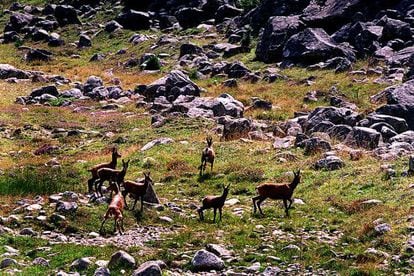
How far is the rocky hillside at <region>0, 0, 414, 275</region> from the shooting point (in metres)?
16.5

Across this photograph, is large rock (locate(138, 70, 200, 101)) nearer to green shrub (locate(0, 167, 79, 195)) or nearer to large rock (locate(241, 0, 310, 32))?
green shrub (locate(0, 167, 79, 195))

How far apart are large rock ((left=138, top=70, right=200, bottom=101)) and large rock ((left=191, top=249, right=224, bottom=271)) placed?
3024cm

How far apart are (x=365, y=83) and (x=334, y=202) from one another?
24872 mm

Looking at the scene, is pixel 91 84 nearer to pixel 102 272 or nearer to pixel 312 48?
pixel 312 48

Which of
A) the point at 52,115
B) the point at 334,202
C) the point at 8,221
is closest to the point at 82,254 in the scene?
the point at 8,221

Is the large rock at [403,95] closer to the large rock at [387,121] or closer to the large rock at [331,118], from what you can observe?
the large rock at [387,121]

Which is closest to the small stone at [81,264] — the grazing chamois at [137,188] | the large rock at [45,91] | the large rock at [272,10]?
the grazing chamois at [137,188]

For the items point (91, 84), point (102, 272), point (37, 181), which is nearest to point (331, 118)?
point (37, 181)

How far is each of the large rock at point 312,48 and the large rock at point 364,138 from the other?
78.5ft

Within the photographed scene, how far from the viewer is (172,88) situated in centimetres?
4688

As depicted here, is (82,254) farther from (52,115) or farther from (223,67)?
(223,67)

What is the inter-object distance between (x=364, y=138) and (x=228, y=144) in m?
6.63

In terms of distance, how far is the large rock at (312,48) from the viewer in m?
52.8

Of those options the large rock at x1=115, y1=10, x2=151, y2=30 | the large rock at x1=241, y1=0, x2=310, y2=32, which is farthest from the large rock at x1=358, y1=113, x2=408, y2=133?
the large rock at x1=115, y1=10, x2=151, y2=30
